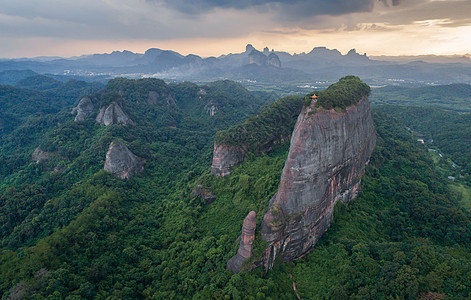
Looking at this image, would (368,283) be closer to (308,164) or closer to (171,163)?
(308,164)

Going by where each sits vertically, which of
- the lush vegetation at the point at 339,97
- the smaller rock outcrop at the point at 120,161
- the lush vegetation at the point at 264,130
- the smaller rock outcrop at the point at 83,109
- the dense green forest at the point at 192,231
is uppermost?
the lush vegetation at the point at 339,97

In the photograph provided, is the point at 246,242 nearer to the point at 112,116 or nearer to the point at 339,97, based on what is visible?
the point at 339,97

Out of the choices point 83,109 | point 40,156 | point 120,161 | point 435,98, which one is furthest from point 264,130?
point 435,98

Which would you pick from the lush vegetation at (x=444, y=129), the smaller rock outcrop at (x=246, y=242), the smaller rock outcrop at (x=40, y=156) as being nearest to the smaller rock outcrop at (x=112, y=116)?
the smaller rock outcrop at (x=40, y=156)

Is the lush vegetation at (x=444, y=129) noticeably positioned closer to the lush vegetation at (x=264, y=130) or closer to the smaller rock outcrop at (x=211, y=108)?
the lush vegetation at (x=264, y=130)

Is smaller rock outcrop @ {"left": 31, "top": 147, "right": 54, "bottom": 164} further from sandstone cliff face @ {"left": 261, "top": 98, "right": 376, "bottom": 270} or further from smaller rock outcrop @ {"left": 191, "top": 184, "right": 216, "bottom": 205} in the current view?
sandstone cliff face @ {"left": 261, "top": 98, "right": 376, "bottom": 270}

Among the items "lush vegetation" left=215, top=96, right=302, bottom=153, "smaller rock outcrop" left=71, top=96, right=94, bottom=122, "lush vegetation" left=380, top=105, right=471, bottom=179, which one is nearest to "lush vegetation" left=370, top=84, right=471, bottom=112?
"lush vegetation" left=380, top=105, right=471, bottom=179
